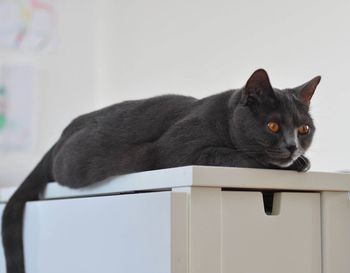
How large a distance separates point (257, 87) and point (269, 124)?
0.07 m

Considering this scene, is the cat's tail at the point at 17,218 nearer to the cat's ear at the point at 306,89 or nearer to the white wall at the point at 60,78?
the white wall at the point at 60,78

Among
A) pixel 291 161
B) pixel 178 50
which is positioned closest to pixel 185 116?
pixel 291 161

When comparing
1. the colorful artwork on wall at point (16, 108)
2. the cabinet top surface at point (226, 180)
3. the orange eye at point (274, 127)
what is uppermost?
the colorful artwork on wall at point (16, 108)

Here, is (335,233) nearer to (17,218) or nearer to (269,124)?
(269,124)

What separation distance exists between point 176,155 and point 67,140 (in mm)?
333

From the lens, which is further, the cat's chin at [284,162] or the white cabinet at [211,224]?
the cat's chin at [284,162]

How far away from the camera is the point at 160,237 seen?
2.52ft

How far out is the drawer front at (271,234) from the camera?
81cm

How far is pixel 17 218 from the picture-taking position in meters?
1.23

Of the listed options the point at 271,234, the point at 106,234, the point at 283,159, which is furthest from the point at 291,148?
the point at 106,234

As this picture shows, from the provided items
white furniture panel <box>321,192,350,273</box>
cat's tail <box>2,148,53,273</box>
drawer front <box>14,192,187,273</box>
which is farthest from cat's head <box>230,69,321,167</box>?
cat's tail <box>2,148,53,273</box>

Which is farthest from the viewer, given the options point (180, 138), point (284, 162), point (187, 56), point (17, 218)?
point (187, 56)

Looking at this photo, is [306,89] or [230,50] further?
[230,50]

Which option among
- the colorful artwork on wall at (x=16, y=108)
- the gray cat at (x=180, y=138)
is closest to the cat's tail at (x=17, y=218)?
the gray cat at (x=180, y=138)
